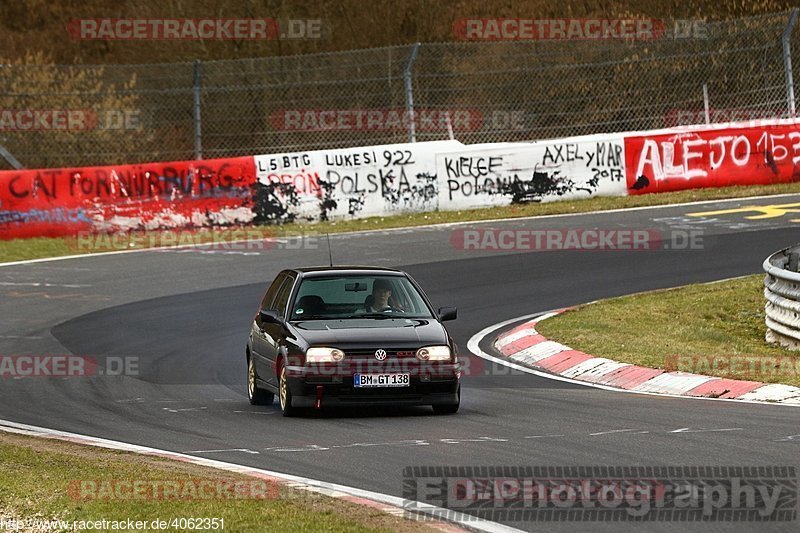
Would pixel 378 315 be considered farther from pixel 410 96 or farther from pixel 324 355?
pixel 410 96

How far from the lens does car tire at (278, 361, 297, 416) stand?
11469mm

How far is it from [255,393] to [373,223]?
1319 cm

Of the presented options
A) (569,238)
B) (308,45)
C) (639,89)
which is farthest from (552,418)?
(308,45)

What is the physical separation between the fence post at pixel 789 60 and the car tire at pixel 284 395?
1823 cm

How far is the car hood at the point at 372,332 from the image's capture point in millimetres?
11422

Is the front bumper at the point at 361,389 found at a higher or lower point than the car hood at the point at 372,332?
lower

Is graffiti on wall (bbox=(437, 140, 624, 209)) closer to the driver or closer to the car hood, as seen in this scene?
the driver

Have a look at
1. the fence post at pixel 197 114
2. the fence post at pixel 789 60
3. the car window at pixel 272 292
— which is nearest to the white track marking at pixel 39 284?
the fence post at pixel 197 114

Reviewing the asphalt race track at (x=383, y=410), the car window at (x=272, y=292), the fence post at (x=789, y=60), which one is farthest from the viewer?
the fence post at (x=789, y=60)

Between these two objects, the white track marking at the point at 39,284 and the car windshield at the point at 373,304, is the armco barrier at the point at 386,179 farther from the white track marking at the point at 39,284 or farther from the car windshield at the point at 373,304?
the car windshield at the point at 373,304

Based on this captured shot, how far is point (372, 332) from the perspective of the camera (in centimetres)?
1159

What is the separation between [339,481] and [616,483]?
1.60 meters

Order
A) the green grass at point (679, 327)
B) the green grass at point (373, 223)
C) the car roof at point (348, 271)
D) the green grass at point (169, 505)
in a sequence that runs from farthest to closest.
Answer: the green grass at point (373, 223), the green grass at point (679, 327), the car roof at point (348, 271), the green grass at point (169, 505)

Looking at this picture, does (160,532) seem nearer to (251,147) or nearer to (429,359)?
(429,359)
